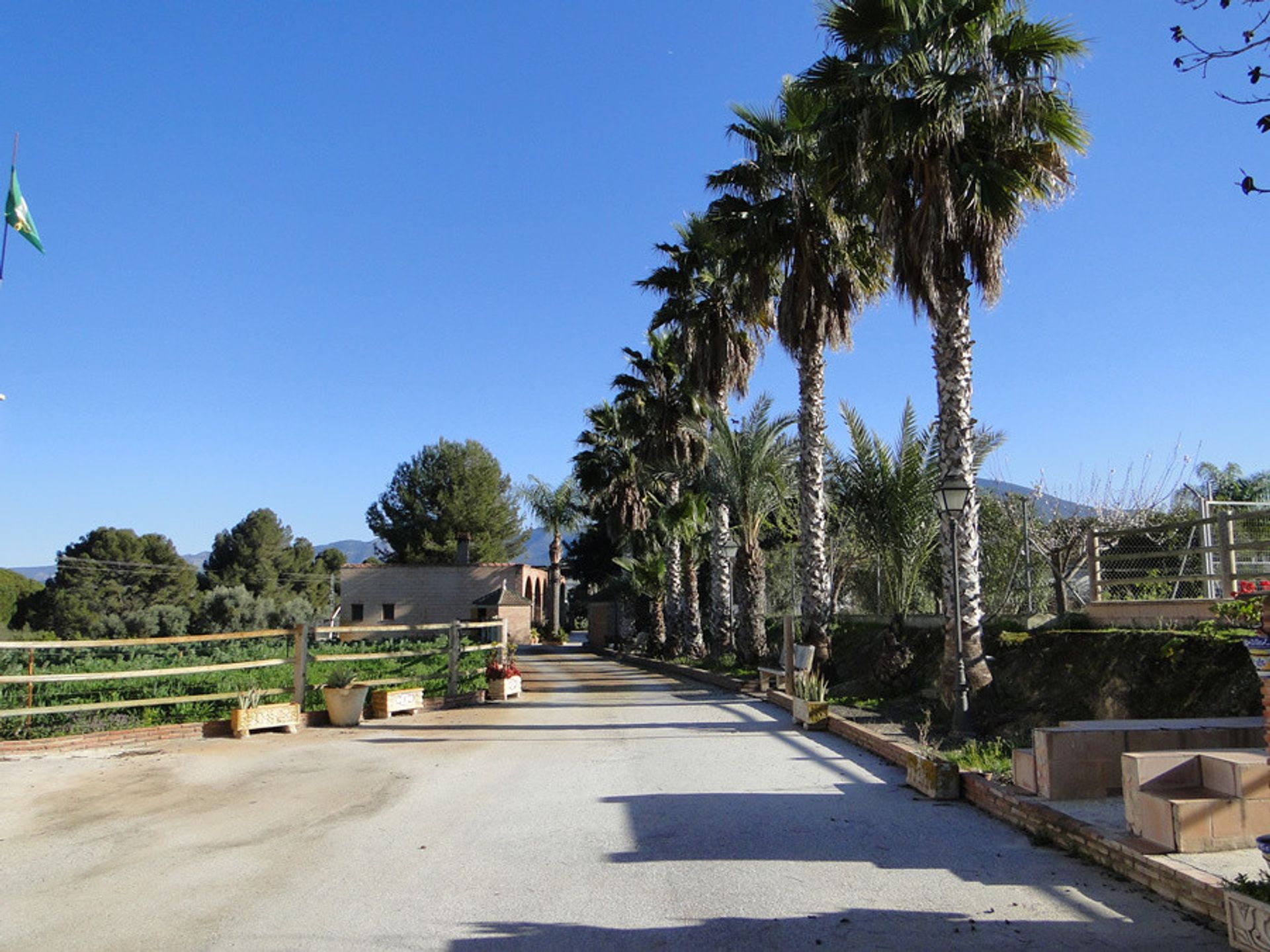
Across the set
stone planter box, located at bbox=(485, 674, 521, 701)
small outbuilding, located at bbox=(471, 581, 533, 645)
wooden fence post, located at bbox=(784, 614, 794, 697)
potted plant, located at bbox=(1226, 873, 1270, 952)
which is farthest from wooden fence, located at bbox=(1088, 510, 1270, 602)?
small outbuilding, located at bbox=(471, 581, 533, 645)

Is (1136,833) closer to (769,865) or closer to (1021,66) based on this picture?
(769,865)

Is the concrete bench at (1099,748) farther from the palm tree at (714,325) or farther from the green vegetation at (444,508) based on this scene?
the green vegetation at (444,508)

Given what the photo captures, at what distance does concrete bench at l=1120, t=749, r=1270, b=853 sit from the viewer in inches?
218

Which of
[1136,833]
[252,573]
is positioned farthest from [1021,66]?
[252,573]

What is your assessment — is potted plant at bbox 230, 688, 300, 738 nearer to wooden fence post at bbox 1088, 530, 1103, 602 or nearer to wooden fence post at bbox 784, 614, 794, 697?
wooden fence post at bbox 784, 614, 794, 697

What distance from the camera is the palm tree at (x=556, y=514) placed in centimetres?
6469

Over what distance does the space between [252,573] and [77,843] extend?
83747 millimetres

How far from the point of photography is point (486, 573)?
5581cm

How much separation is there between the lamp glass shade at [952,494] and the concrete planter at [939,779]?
4.47 meters

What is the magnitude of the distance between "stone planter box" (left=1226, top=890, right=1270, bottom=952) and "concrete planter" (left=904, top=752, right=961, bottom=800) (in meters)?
3.77

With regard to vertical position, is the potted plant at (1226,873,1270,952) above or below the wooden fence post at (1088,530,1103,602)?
below

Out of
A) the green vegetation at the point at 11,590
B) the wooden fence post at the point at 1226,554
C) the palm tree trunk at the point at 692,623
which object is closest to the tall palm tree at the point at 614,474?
the palm tree trunk at the point at 692,623

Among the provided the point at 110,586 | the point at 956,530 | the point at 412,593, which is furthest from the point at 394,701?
the point at 110,586

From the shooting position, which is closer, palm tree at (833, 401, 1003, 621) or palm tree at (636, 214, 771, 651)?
palm tree at (833, 401, 1003, 621)
